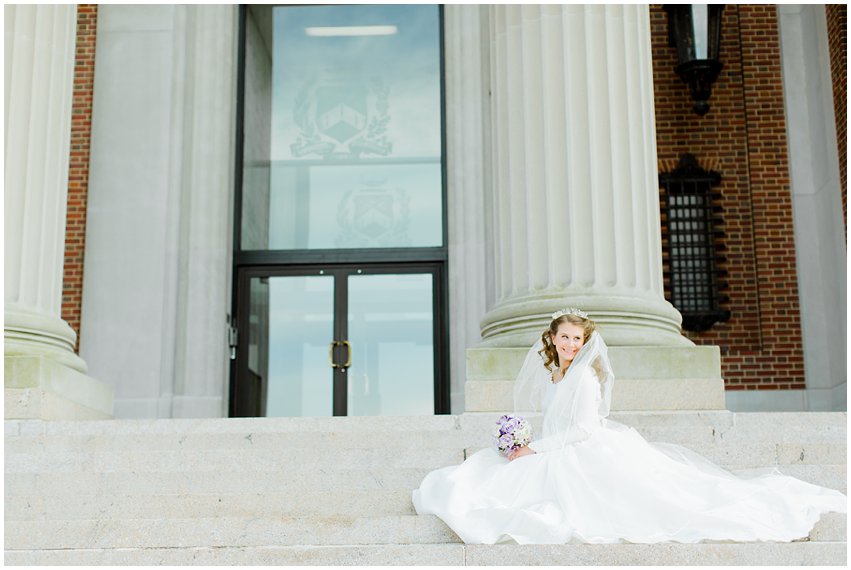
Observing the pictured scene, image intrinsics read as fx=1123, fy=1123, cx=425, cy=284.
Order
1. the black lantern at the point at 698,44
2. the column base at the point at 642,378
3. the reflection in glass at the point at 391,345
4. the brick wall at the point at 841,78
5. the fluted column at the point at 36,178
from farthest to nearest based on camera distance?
1. the reflection in glass at the point at 391,345
2. the black lantern at the point at 698,44
3. the brick wall at the point at 841,78
4. the fluted column at the point at 36,178
5. the column base at the point at 642,378

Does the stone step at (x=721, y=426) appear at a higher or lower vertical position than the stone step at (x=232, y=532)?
higher

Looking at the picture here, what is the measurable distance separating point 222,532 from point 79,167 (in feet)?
32.7

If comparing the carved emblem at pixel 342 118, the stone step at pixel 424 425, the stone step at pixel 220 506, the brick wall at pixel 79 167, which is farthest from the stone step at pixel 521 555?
the carved emblem at pixel 342 118

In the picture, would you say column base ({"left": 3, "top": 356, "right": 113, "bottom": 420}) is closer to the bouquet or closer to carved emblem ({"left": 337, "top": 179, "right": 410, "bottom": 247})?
the bouquet

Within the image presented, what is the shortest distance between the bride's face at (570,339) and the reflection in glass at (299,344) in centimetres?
819

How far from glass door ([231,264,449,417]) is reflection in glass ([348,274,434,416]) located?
0.04 feet

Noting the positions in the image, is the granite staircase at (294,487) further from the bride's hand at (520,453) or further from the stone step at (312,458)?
the bride's hand at (520,453)

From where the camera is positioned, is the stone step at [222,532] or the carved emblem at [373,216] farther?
the carved emblem at [373,216]

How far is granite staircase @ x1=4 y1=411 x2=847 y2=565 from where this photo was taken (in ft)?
19.2

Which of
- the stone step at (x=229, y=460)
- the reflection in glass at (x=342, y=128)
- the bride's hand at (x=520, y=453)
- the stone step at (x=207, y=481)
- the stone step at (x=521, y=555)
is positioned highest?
the reflection in glass at (x=342, y=128)

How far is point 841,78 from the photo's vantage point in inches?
574

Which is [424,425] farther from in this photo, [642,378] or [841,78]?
[841,78]

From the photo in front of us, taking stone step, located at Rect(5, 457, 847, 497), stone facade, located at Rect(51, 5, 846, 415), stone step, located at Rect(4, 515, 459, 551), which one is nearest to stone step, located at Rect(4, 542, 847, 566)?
stone step, located at Rect(4, 515, 459, 551)

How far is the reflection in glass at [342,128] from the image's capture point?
15609mm
